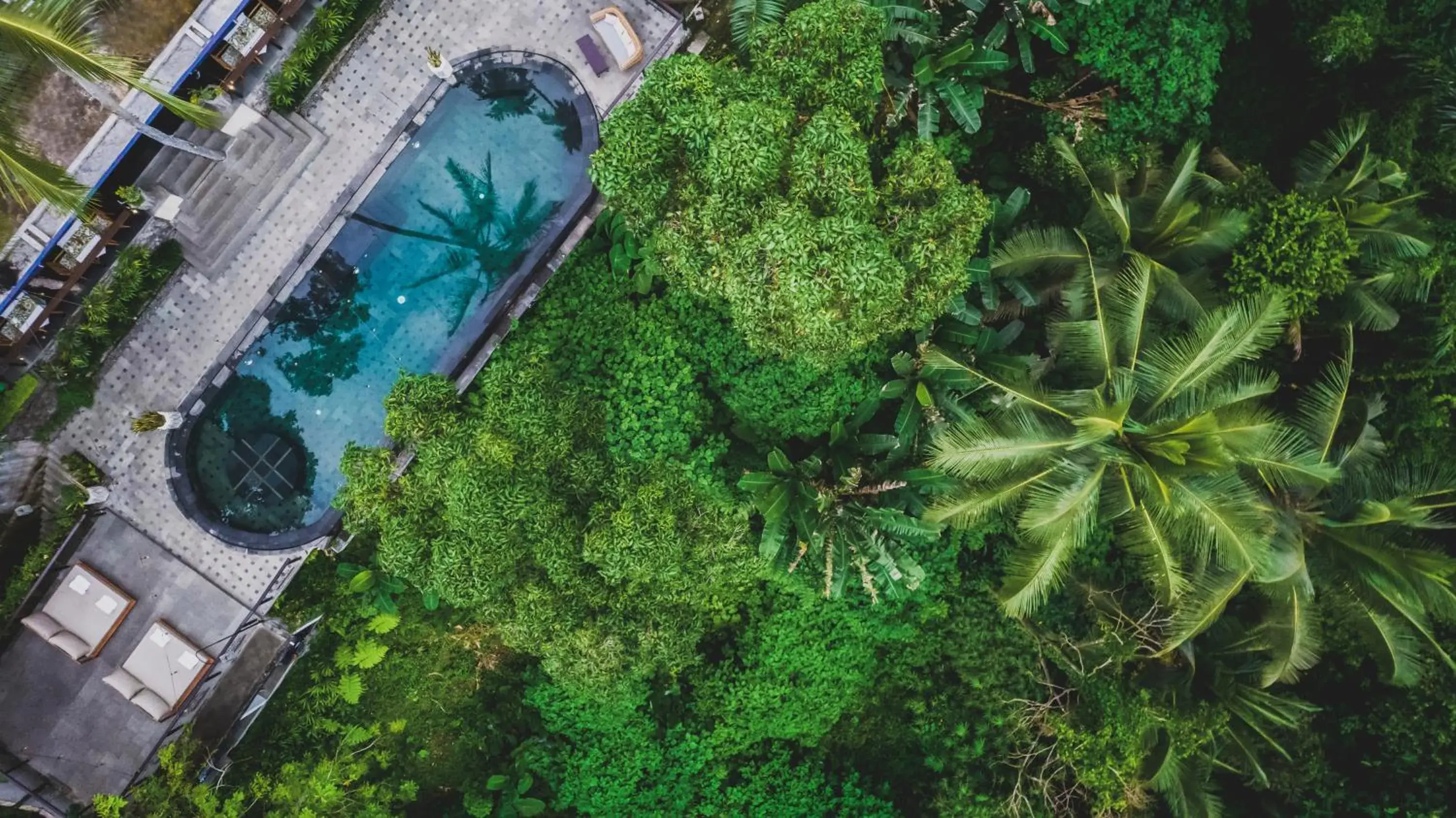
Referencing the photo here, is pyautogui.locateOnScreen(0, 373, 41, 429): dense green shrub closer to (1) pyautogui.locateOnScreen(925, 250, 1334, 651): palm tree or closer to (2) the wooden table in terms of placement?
(2) the wooden table

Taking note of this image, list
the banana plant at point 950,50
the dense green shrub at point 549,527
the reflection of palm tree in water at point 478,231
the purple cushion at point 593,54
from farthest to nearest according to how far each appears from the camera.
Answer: the reflection of palm tree in water at point 478,231 → the purple cushion at point 593,54 → the banana plant at point 950,50 → the dense green shrub at point 549,527

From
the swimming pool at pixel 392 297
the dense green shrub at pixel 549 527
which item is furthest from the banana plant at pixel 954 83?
the dense green shrub at pixel 549 527

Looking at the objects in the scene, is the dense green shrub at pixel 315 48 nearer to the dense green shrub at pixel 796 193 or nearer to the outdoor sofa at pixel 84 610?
the dense green shrub at pixel 796 193

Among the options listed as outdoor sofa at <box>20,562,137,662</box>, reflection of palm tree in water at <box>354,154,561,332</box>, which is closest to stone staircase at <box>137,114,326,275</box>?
reflection of palm tree in water at <box>354,154,561,332</box>

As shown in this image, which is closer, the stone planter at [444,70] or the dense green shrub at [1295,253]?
the dense green shrub at [1295,253]

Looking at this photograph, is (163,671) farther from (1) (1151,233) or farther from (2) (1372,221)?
(2) (1372,221)

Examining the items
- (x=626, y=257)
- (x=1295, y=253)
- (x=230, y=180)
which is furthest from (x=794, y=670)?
(x=230, y=180)

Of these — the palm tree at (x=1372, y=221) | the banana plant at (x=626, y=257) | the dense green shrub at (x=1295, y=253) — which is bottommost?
the banana plant at (x=626, y=257)
